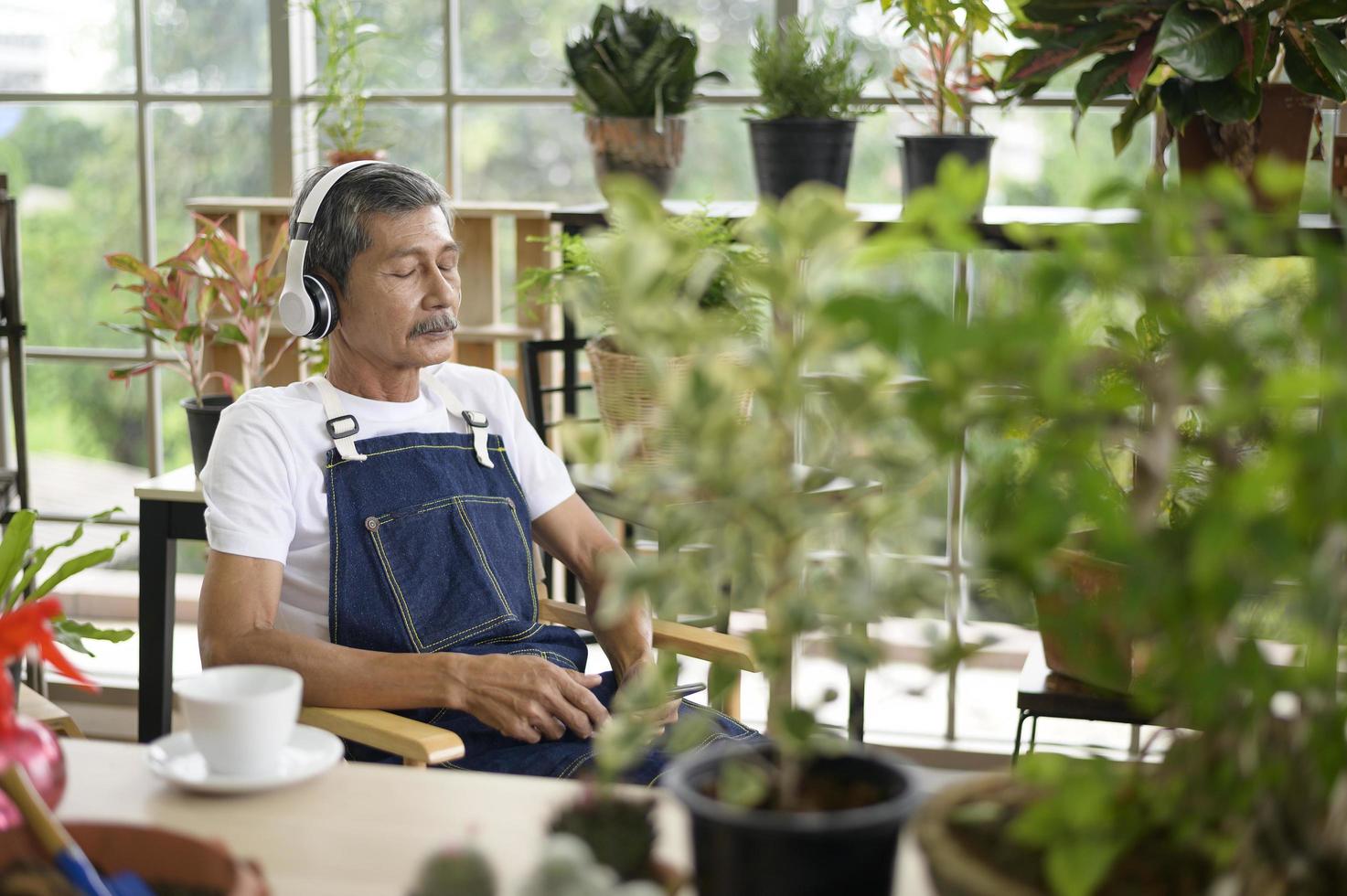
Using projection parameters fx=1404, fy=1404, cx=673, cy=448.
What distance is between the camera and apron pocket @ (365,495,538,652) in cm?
212

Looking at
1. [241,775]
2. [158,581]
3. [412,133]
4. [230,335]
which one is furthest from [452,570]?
[412,133]

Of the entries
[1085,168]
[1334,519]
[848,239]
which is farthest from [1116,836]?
[1085,168]

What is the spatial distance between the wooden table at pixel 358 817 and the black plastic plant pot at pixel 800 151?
184 centimetres

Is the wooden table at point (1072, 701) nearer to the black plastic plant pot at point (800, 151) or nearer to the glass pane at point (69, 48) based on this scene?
the black plastic plant pot at point (800, 151)

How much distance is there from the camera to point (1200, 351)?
0.78 metres

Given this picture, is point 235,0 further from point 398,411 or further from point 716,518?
point 716,518

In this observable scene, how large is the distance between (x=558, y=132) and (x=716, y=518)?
2.93 m

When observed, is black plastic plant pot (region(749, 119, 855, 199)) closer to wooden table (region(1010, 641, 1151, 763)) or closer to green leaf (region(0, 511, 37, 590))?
wooden table (region(1010, 641, 1151, 763))

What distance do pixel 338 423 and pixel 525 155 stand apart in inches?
65.1

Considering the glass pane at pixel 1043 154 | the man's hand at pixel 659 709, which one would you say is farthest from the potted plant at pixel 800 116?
the man's hand at pixel 659 709

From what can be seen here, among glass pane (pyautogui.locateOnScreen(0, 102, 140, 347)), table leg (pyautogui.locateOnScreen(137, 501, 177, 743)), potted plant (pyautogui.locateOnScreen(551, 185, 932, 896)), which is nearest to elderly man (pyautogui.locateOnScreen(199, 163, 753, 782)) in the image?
table leg (pyautogui.locateOnScreen(137, 501, 177, 743))

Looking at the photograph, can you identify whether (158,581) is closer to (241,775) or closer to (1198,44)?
(241,775)

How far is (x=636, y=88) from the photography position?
9.77ft

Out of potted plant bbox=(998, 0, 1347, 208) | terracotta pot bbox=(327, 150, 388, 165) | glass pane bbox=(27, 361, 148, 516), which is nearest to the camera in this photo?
potted plant bbox=(998, 0, 1347, 208)
